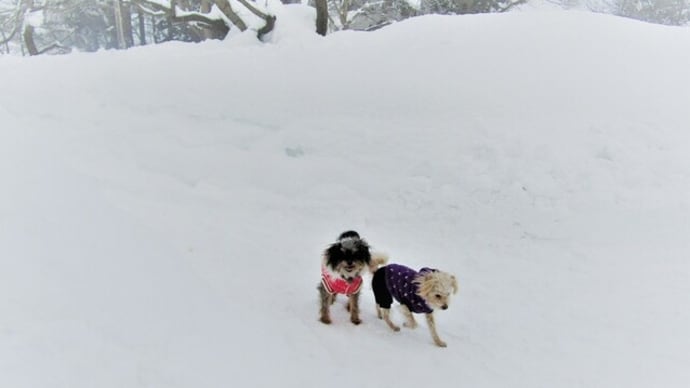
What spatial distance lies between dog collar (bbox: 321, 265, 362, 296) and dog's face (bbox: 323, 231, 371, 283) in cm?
7

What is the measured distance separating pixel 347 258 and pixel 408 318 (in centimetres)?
102

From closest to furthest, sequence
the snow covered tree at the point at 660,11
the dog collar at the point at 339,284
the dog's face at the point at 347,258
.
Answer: the dog's face at the point at 347,258 → the dog collar at the point at 339,284 → the snow covered tree at the point at 660,11

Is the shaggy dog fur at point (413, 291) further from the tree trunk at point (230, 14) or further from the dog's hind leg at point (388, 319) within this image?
the tree trunk at point (230, 14)

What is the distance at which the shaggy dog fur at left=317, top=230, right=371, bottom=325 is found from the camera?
474cm

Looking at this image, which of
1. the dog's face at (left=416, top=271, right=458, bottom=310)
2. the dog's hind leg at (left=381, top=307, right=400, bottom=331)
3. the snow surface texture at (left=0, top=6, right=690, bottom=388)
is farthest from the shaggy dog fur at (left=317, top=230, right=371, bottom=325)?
the dog's face at (left=416, top=271, right=458, bottom=310)

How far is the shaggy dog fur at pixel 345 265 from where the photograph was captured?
4.74 m

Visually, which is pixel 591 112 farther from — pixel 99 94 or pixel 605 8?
pixel 605 8

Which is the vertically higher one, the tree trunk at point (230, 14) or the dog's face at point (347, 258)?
the tree trunk at point (230, 14)

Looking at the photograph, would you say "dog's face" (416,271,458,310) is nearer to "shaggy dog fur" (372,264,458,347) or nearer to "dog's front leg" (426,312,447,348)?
"shaggy dog fur" (372,264,458,347)

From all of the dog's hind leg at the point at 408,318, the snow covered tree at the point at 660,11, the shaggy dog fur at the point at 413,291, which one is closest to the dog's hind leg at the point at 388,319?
the shaggy dog fur at the point at 413,291

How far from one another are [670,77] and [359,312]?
811 centimetres

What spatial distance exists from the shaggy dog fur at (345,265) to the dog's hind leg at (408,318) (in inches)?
19.4

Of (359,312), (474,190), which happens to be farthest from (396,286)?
(474,190)

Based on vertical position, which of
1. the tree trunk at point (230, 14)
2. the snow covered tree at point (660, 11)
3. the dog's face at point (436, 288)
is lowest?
the dog's face at point (436, 288)
